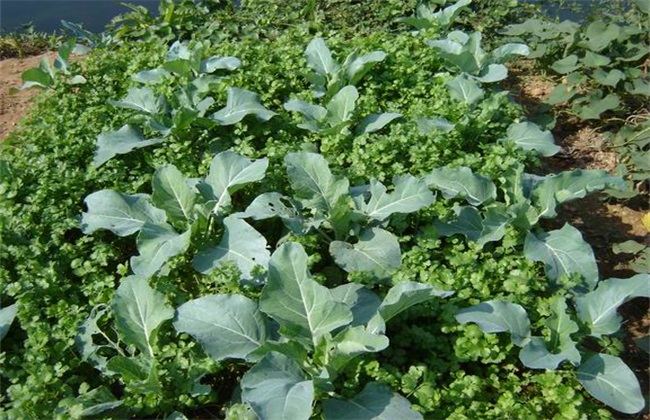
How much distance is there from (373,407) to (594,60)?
2.83 m

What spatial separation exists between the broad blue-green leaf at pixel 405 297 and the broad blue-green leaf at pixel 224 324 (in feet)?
1.43

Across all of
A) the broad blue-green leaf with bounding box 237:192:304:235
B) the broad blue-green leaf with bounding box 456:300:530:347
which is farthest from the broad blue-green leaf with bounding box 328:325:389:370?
the broad blue-green leaf with bounding box 237:192:304:235

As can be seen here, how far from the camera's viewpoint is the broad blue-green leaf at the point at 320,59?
4066mm

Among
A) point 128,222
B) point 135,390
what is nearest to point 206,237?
point 128,222

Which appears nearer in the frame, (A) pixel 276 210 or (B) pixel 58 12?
(A) pixel 276 210

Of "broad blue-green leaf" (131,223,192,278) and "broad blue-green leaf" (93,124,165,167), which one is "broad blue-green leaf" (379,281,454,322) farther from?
"broad blue-green leaf" (93,124,165,167)

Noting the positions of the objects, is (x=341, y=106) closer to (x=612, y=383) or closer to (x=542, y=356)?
(x=542, y=356)

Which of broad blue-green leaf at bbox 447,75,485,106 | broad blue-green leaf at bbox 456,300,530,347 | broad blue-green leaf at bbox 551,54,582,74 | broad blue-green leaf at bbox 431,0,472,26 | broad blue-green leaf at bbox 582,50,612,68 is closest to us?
broad blue-green leaf at bbox 456,300,530,347

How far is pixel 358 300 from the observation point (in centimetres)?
252

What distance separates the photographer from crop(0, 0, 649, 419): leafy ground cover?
229cm

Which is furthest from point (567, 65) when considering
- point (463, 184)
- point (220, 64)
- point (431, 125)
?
point (220, 64)

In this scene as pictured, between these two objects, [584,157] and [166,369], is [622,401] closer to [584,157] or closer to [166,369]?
[166,369]

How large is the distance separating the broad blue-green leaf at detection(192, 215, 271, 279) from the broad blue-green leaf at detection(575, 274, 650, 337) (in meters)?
1.21

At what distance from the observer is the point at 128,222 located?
9.60ft
